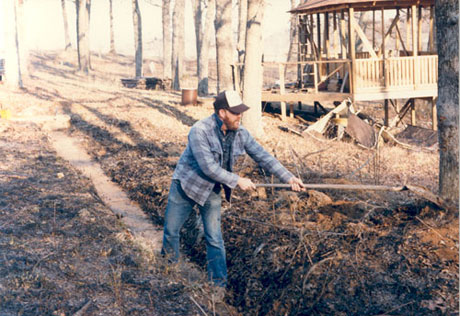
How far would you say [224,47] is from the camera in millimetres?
21453

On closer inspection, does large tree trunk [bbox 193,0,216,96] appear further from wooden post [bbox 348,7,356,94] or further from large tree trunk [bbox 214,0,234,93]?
wooden post [bbox 348,7,356,94]

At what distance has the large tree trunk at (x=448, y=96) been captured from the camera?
19.6 ft

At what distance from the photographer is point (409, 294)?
5137 mm

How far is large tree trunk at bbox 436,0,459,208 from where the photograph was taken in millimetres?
5973

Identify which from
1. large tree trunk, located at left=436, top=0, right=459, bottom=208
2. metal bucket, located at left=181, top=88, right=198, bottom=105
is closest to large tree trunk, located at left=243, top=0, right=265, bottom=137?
metal bucket, located at left=181, top=88, right=198, bottom=105

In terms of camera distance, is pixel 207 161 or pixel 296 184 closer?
pixel 207 161

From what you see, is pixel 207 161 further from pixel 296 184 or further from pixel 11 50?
pixel 11 50

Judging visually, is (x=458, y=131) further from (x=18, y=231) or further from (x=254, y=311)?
(x=18, y=231)

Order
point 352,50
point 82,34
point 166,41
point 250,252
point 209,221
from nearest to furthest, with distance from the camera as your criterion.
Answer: point 209,221 → point 250,252 → point 352,50 → point 166,41 → point 82,34

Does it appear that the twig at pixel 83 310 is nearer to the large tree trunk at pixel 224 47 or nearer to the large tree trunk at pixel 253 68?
the large tree trunk at pixel 253 68

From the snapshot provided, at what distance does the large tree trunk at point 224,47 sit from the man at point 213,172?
15.8m

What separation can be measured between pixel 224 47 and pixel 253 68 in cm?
715

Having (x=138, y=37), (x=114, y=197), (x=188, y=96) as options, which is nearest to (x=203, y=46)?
(x=138, y=37)

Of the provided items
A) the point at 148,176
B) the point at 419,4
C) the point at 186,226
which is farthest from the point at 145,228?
the point at 419,4
